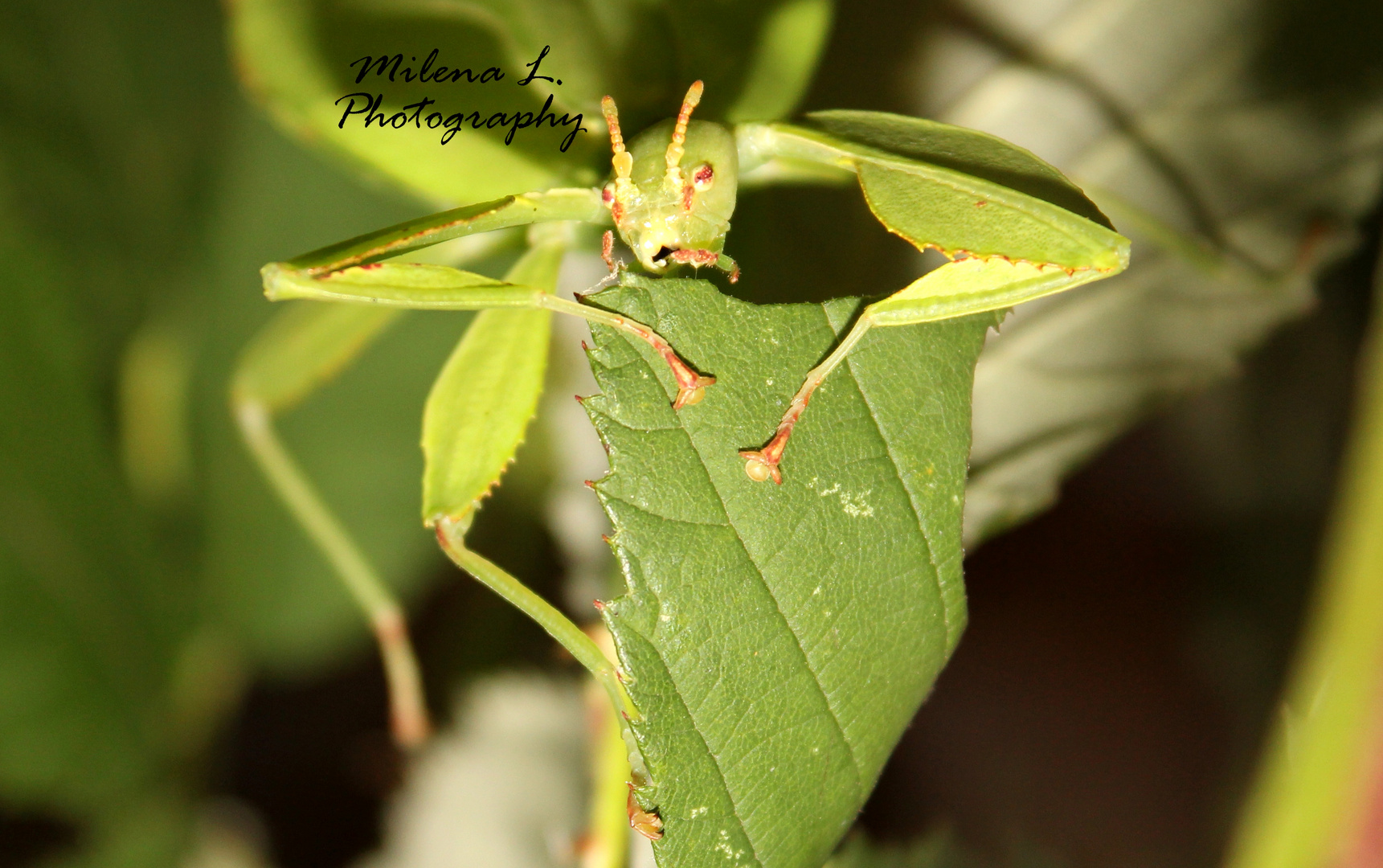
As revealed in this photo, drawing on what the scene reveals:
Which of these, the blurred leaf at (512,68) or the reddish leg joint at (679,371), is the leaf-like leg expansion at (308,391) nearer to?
the blurred leaf at (512,68)

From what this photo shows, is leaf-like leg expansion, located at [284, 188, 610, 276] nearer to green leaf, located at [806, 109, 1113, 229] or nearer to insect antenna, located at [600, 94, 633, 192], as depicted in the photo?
insect antenna, located at [600, 94, 633, 192]

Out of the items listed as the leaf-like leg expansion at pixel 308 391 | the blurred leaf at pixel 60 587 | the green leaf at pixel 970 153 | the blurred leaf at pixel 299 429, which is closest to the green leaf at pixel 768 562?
the green leaf at pixel 970 153

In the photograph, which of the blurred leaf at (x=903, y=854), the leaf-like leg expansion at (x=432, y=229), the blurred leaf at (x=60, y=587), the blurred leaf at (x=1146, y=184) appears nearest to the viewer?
the leaf-like leg expansion at (x=432, y=229)

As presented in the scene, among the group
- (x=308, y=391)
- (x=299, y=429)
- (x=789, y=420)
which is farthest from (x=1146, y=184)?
(x=299, y=429)

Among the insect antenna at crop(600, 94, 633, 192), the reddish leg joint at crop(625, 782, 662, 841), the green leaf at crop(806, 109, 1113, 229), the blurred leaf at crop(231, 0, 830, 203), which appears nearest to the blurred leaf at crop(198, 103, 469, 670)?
the blurred leaf at crop(231, 0, 830, 203)

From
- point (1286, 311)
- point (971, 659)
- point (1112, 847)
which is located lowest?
point (1112, 847)

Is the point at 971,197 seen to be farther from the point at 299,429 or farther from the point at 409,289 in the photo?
the point at 299,429

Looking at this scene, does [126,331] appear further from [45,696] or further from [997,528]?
[997,528]

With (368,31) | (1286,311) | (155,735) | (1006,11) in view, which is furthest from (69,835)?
(1286,311)
